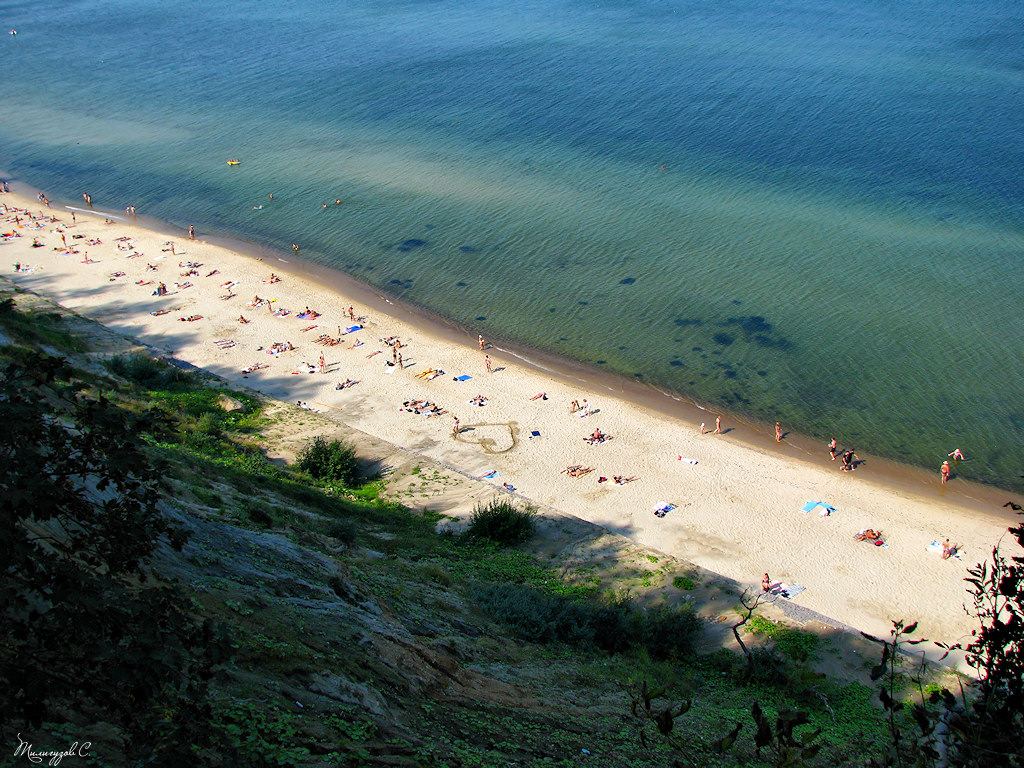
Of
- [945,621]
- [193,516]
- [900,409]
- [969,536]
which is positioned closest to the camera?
[193,516]

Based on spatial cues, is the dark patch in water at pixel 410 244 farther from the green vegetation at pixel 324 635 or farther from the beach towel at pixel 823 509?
the beach towel at pixel 823 509

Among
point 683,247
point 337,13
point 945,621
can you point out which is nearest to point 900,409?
point 945,621

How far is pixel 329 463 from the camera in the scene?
26.3 meters

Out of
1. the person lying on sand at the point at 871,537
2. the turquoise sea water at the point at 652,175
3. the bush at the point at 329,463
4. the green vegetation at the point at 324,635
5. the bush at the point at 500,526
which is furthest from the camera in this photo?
the turquoise sea water at the point at 652,175

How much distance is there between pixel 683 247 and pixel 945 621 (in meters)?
32.4

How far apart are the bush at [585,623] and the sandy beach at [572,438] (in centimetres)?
771

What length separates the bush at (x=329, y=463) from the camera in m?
26.0

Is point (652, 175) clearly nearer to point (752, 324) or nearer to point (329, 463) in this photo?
point (752, 324)

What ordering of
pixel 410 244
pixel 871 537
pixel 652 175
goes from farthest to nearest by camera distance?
1. pixel 652 175
2. pixel 410 244
3. pixel 871 537

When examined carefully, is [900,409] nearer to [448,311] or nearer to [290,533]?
[448,311]

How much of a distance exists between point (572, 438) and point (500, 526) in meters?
11.3

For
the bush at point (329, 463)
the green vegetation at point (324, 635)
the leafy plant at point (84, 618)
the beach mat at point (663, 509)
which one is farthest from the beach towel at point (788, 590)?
the leafy plant at point (84, 618)

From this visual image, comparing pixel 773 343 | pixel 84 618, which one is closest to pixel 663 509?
pixel 773 343

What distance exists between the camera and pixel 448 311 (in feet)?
153
